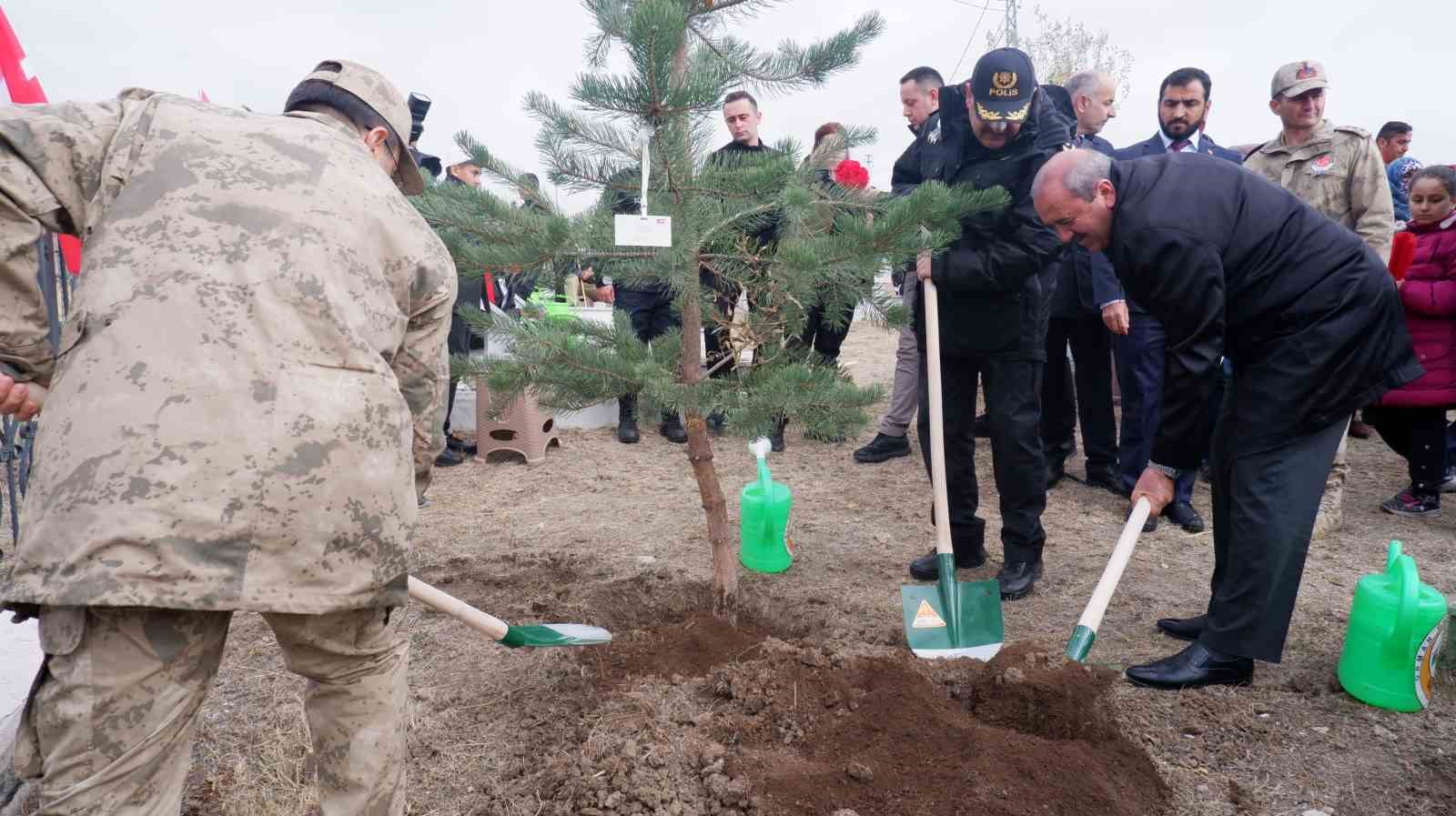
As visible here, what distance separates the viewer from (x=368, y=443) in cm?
146

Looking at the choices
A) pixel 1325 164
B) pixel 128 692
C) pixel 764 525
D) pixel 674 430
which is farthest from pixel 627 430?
pixel 128 692

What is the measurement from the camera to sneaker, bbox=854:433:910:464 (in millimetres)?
5445

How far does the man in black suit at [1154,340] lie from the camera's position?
4.12 m

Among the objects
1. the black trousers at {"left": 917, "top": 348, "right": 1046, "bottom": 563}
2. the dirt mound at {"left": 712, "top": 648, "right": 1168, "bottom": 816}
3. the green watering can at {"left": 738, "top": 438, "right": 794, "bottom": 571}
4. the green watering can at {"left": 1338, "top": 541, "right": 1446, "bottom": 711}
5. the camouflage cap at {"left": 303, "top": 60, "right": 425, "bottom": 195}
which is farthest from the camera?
the green watering can at {"left": 738, "top": 438, "right": 794, "bottom": 571}

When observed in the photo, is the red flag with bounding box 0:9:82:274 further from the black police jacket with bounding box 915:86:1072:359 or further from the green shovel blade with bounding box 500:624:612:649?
the black police jacket with bounding box 915:86:1072:359

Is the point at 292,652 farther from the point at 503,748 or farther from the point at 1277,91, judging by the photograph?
the point at 1277,91

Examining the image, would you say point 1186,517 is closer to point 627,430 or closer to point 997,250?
point 997,250

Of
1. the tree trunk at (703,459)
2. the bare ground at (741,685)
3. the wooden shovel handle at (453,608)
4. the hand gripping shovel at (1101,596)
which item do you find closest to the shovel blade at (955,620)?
the bare ground at (741,685)

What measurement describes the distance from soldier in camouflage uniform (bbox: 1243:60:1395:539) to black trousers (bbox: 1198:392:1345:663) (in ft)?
5.09

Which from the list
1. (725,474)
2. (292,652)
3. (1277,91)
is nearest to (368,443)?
(292,652)

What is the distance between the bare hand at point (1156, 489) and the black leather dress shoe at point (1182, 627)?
0.55 meters

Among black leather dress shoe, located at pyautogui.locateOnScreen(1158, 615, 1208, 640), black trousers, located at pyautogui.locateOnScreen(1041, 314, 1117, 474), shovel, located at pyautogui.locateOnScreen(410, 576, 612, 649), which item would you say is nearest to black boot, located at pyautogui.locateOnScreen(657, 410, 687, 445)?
black trousers, located at pyautogui.locateOnScreen(1041, 314, 1117, 474)

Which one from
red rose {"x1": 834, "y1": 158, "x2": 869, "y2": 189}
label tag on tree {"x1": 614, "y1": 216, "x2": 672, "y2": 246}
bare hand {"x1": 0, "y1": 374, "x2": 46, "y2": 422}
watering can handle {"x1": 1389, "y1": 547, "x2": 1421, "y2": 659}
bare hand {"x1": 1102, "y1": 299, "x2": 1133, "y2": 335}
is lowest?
watering can handle {"x1": 1389, "y1": 547, "x2": 1421, "y2": 659}

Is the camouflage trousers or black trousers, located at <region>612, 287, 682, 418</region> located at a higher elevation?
black trousers, located at <region>612, 287, 682, 418</region>
